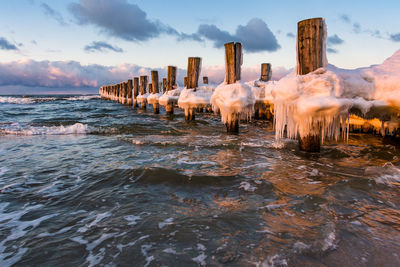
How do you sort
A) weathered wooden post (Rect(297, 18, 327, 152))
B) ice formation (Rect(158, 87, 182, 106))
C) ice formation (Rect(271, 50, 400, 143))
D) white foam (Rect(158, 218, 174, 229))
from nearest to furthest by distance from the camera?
1. white foam (Rect(158, 218, 174, 229))
2. ice formation (Rect(271, 50, 400, 143))
3. weathered wooden post (Rect(297, 18, 327, 152))
4. ice formation (Rect(158, 87, 182, 106))

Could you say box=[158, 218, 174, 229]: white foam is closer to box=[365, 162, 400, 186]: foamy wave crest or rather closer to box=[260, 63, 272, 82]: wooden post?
box=[365, 162, 400, 186]: foamy wave crest

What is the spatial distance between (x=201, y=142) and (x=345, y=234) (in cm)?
451

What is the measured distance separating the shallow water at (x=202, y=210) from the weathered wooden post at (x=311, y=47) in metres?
1.39

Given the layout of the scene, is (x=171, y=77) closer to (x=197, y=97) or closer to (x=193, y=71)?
(x=193, y=71)

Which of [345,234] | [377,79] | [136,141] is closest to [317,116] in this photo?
[377,79]

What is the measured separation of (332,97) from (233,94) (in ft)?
10.0

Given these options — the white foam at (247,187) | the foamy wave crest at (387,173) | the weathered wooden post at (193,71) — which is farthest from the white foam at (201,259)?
the weathered wooden post at (193,71)

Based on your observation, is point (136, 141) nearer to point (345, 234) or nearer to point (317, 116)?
point (317, 116)

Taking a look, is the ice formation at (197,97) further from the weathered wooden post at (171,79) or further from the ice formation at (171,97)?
the weathered wooden post at (171,79)

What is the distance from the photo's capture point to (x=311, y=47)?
165 inches

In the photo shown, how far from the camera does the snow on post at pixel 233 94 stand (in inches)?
256

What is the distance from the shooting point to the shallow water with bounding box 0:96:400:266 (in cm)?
183

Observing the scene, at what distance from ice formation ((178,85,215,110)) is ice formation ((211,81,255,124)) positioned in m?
2.35

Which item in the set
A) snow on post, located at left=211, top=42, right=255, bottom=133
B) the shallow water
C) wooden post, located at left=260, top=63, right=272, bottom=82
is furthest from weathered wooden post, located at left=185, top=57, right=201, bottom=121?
the shallow water
